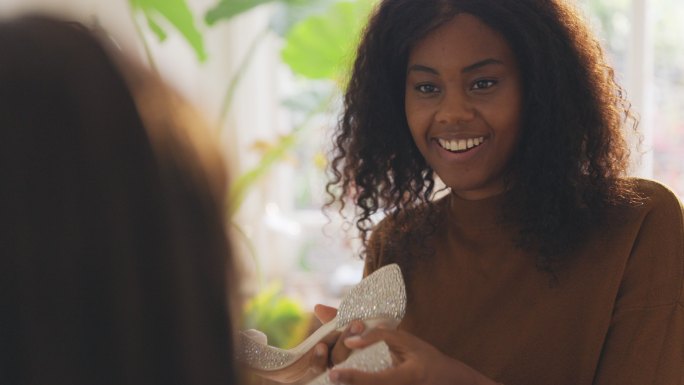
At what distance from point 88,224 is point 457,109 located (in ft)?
3.10

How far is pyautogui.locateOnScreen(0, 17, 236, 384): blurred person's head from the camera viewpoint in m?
0.45

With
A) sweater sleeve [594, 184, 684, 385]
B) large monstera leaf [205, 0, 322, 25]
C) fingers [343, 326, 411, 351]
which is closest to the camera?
fingers [343, 326, 411, 351]

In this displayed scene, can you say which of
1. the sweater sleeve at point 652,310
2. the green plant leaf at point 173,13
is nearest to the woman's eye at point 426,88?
the sweater sleeve at point 652,310

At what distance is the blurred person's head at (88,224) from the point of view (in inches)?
17.9

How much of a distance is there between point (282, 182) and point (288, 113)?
303 millimetres

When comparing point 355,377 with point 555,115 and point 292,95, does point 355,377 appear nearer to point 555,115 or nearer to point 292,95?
point 555,115

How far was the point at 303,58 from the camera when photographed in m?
2.91

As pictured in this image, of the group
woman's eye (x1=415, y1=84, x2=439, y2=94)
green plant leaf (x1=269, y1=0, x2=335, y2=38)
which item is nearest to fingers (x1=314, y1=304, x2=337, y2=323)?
woman's eye (x1=415, y1=84, x2=439, y2=94)

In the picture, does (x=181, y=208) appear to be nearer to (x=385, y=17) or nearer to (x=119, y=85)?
(x=119, y=85)

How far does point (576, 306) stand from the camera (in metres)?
1.29

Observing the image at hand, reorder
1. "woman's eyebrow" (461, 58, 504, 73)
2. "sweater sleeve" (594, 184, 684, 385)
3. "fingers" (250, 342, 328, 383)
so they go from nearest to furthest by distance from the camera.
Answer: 1. "fingers" (250, 342, 328, 383)
2. "sweater sleeve" (594, 184, 684, 385)
3. "woman's eyebrow" (461, 58, 504, 73)

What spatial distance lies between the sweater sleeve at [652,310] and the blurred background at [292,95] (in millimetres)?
1376

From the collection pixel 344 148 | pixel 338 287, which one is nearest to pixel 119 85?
pixel 344 148

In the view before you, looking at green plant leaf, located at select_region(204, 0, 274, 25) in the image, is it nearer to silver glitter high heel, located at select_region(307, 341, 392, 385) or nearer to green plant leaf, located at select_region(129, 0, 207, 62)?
green plant leaf, located at select_region(129, 0, 207, 62)
